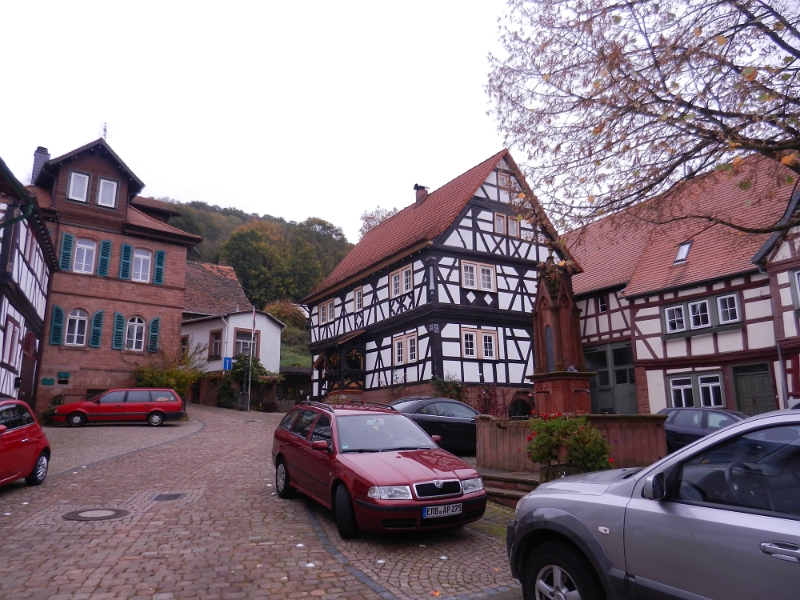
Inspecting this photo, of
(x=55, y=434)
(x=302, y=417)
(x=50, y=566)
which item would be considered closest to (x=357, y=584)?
(x=50, y=566)

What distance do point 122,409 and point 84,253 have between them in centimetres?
876

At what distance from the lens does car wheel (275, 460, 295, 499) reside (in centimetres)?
990

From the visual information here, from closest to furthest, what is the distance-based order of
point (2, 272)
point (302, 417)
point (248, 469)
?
point (302, 417) < point (248, 469) < point (2, 272)

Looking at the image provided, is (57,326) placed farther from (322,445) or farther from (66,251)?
(322,445)

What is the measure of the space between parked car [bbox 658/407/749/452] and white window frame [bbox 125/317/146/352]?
2373cm

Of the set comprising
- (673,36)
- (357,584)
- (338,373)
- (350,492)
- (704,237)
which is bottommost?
(357,584)

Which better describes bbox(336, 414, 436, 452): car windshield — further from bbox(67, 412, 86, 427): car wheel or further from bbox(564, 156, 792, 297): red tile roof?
bbox(67, 412, 86, 427): car wheel

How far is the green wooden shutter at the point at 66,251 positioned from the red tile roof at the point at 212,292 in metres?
13.1

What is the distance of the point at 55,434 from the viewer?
789 inches

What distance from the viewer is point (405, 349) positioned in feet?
90.7

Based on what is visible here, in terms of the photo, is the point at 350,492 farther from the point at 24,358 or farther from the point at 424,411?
the point at 24,358

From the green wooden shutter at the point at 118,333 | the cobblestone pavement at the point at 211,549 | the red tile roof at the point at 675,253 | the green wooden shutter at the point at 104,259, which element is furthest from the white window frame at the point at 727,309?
the green wooden shutter at the point at 104,259

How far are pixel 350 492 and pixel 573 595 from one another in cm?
370

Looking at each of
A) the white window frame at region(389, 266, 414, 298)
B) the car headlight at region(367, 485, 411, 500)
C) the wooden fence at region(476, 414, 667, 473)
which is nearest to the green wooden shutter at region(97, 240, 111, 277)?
the white window frame at region(389, 266, 414, 298)
